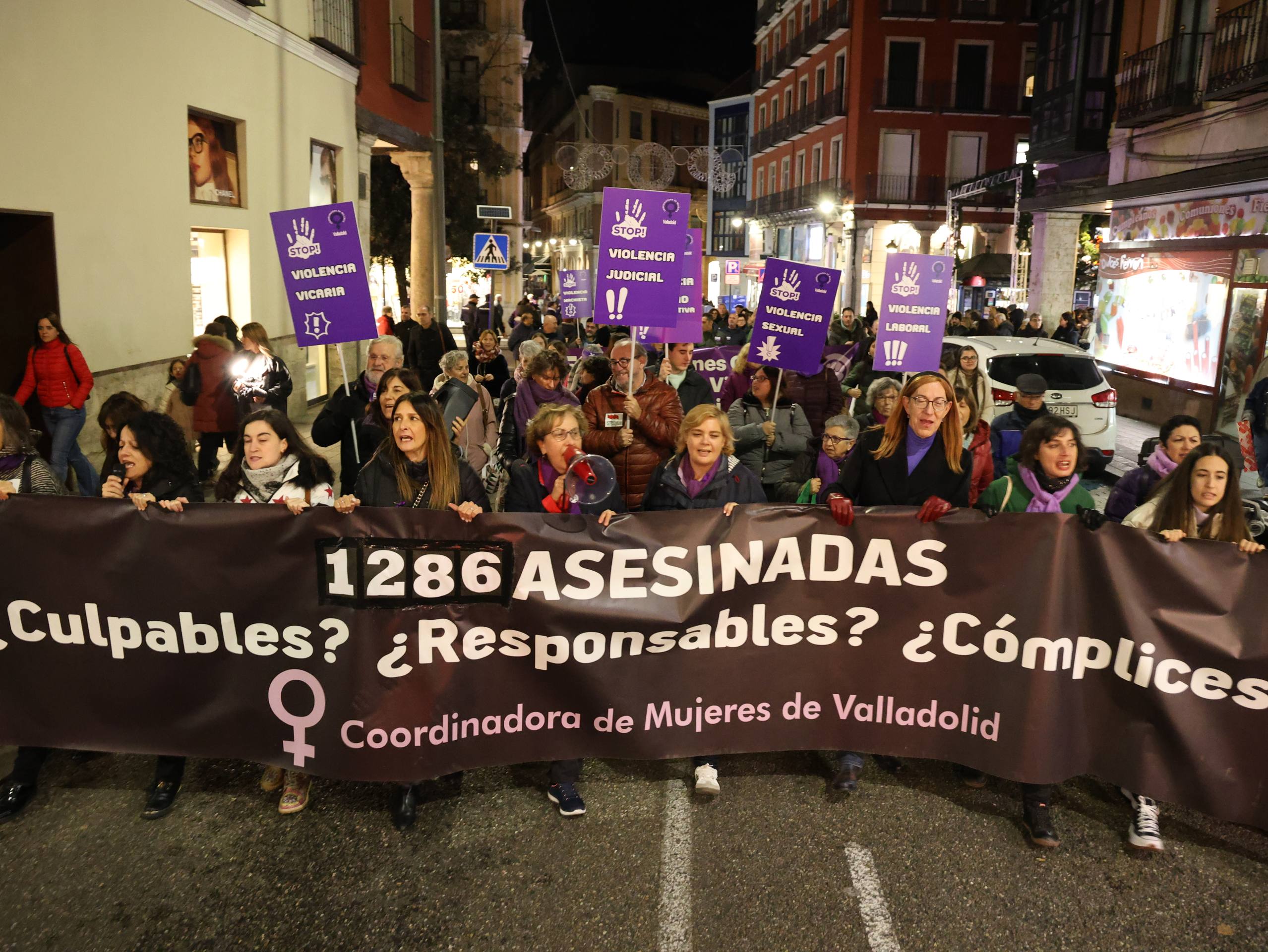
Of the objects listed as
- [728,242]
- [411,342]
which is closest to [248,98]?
[411,342]

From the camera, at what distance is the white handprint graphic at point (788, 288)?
8.37m

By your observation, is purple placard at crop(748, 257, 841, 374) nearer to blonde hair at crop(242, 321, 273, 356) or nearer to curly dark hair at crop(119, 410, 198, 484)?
blonde hair at crop(242, 321, 273, 356)

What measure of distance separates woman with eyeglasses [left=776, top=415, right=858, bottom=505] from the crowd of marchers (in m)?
0.02

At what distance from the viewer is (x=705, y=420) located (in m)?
4.96

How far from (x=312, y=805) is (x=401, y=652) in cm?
85

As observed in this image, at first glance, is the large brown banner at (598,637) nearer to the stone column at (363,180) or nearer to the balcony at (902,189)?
the stone column at (363,180)

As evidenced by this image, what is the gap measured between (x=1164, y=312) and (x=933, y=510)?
15.0 meters

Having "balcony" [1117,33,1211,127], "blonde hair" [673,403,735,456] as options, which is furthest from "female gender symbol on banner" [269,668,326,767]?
"balcony" [1117,33,1211,127]

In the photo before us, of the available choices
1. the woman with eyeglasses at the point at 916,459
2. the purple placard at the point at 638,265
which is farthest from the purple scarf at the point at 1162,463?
the purple placard at the point at 638,265

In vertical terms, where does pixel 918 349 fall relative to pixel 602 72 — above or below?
below

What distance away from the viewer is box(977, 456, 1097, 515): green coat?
5039mm

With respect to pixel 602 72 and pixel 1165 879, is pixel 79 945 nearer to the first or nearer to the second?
pixel 1165 879

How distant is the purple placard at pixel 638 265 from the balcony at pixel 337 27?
34.9 feet

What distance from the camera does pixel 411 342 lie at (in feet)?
45.1
